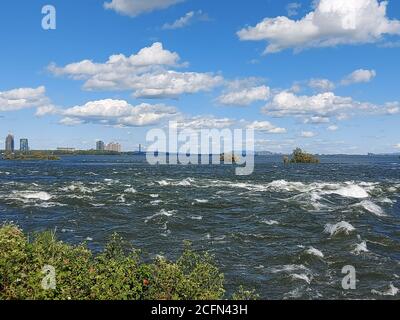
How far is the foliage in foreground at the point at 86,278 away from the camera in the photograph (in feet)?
42.9

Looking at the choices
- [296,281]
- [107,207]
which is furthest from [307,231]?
[107,207]

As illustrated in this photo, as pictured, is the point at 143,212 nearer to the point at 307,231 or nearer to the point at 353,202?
the point at 307,231

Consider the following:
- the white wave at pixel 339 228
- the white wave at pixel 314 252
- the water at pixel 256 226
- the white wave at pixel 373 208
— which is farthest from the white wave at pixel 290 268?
the white wave at pixel 373 208

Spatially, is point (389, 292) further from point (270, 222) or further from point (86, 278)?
point (270, 222)

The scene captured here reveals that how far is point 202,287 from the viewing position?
1551 centimetres

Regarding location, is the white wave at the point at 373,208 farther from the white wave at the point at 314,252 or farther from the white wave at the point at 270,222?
the white wave at the point at 314,252

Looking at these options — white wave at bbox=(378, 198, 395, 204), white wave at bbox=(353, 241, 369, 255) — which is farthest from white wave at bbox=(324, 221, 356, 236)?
white wave at bbox=(378, 198, 395, 204)

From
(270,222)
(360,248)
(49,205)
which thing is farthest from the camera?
(49,205)

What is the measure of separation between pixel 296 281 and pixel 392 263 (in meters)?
8.23

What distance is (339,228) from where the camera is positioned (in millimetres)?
40219

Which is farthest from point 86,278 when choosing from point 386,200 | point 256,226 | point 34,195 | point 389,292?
point 386,200

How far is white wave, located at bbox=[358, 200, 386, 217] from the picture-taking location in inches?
1954

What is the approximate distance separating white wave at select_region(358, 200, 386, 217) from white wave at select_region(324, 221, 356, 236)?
30.0 ft

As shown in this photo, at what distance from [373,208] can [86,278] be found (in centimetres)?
4594
